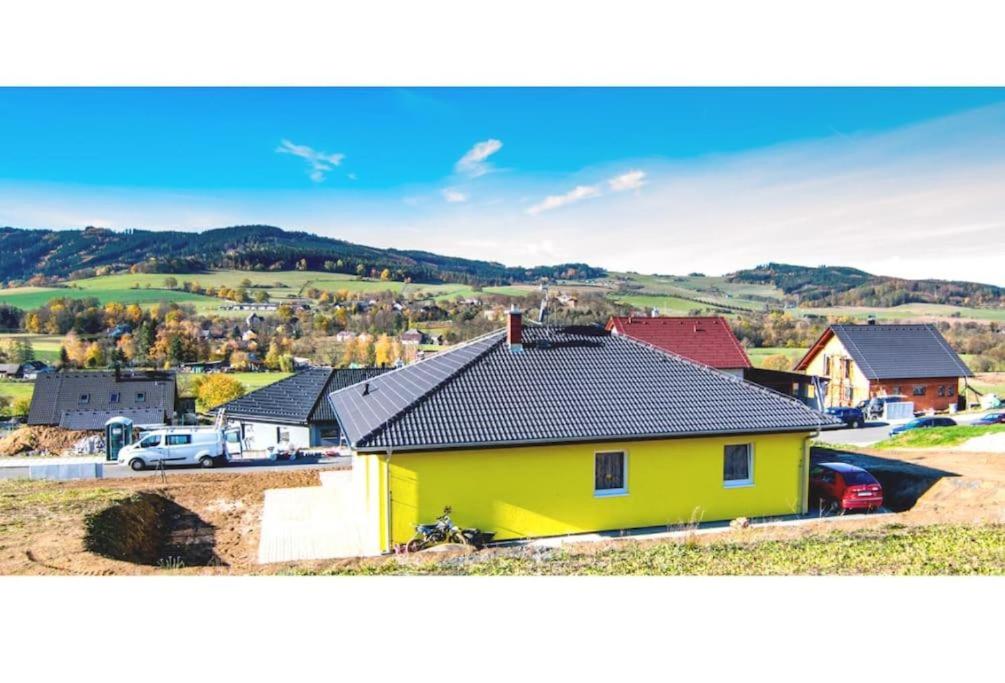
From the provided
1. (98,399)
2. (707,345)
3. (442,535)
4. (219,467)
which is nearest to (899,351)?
(707,345)

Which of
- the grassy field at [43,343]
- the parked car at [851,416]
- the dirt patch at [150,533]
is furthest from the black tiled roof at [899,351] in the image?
the grassy field at [43,343]

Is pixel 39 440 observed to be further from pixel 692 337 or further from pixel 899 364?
pixel 899 364

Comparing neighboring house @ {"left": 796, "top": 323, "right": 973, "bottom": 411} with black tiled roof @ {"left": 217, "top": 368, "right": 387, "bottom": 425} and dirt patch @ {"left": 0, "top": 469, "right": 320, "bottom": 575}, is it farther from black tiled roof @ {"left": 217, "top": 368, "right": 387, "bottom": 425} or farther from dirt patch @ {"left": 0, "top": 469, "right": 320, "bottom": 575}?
dirt patch @ {"left": 0, "top": 469, "right": 320, "bottom": 575}

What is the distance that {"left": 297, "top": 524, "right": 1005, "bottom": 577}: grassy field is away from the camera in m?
5.71

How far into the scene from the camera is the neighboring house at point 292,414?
875 inches

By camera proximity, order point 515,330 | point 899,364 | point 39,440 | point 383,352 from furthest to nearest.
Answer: point 383,352, point 899,364, point 39,440, point 515,330

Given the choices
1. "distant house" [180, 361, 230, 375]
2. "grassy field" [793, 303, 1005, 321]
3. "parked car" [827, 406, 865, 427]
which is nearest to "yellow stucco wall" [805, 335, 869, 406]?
"grassy field" [793, 303, 1005, 321]

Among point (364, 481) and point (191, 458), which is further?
point (191, 458)

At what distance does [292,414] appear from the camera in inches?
886

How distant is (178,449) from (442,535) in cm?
1190

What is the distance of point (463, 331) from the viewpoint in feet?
72.9
